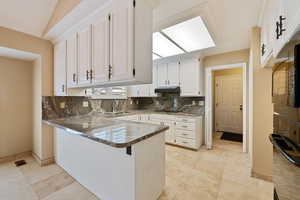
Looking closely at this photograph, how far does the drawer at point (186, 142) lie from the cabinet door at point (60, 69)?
2.72 metres

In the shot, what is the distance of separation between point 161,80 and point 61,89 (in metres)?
2.49

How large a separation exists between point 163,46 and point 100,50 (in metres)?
1.43

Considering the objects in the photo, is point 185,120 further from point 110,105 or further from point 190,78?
point 110,105

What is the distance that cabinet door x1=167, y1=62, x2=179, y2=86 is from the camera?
3.52 meters

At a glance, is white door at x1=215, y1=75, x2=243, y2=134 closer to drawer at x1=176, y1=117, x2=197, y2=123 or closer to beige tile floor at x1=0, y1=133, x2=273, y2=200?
beige tile floor at x1=0, y1=133, x2=273, y2=200

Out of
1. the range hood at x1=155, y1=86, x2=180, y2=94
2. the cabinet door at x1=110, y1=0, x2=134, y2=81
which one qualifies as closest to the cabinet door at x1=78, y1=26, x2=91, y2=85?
the cabinet door at x1=110, y1=0, x2=134, y2=81

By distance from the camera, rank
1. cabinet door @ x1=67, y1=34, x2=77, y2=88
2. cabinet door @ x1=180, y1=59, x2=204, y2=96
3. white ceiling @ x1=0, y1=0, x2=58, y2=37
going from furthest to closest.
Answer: cabinet door @ x1=180, y1=59, x2=204, y2=96 < cabinet door @ x1=67, y1=34, x2=77, y2=88 < white ceiling @ x1=0, y1=0, x2=58, y2=37

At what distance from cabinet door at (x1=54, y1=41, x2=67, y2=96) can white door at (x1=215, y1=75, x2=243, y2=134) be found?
16.4 ft

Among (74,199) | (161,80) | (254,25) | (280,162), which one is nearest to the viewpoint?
(280,162)

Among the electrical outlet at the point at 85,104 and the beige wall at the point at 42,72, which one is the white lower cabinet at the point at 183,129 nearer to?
→ the electrical outlet at the point at 85,104

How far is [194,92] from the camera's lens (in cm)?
326

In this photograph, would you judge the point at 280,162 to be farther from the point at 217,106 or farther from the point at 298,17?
the point at 217,106

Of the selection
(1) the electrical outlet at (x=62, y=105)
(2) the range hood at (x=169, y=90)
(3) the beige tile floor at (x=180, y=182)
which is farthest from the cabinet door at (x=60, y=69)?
(2) the range hood at (x=169, y=90)

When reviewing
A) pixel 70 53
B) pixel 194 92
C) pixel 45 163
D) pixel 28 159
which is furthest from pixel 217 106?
pixel 28 159
